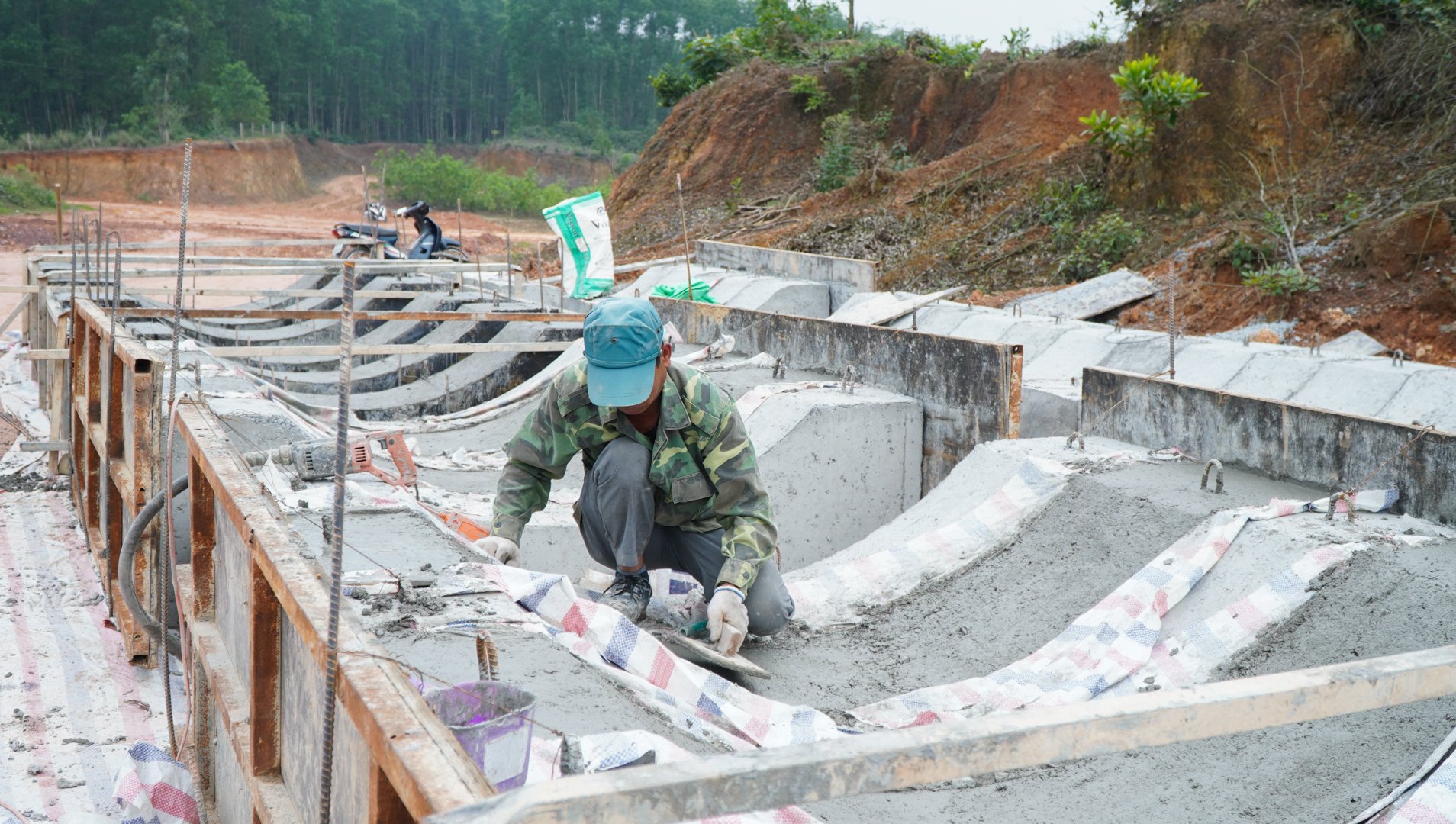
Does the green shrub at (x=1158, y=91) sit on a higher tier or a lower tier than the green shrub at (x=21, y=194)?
higher

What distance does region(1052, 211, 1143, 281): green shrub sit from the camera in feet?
37.9

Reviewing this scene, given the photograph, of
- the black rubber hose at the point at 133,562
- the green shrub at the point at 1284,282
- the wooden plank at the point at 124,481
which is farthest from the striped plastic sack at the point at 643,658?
the green shrub at the point at 1284,282

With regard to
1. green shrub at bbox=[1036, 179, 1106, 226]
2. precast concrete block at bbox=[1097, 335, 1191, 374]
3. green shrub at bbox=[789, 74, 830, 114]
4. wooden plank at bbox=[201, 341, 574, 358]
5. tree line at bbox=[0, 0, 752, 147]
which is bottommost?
wooden plank at bbox=[201, 341, 574, 358]

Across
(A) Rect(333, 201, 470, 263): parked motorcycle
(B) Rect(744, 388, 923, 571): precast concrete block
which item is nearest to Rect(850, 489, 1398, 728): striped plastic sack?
(B) Rect(744, 388, 923, 571): precast concrete block

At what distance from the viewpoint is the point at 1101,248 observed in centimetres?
1171

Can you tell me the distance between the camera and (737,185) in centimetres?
2112

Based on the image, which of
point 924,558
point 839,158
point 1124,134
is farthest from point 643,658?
point 839,158

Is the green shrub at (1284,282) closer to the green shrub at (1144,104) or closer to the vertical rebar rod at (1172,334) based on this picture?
the vertical rebar rod at (1172,334)

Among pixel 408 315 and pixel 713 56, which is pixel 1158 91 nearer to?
pixel 408 315

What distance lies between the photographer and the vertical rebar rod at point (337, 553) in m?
1.53

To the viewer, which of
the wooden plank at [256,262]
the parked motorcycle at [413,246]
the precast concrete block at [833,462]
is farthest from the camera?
the parked motorcycle at [413,246]

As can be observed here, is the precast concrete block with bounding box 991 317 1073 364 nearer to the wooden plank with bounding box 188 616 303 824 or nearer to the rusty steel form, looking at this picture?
the rusty steel form

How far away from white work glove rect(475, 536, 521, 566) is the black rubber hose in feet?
2.90

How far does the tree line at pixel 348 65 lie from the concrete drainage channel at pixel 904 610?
36411 mm
